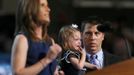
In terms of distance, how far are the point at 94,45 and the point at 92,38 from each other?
0.12 ft

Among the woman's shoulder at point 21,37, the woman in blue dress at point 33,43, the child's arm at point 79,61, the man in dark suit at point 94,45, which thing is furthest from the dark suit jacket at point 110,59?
the woman's shoulder at point 21,37

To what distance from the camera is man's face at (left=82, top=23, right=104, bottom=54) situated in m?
2.69

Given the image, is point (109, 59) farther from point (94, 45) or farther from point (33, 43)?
point (33, 43)

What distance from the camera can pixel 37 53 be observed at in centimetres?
246

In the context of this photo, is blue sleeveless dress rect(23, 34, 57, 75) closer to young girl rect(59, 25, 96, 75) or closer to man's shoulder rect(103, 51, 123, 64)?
young girl rect(59, 25, 96, 75)

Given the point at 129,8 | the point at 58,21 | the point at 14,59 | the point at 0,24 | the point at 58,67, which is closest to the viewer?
the point at 14,59

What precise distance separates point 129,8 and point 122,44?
6583 mm

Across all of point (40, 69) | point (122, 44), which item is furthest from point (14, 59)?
point (122, 44)

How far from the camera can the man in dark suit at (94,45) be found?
105 inches

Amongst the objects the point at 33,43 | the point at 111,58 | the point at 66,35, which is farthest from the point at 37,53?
the point at 111,58

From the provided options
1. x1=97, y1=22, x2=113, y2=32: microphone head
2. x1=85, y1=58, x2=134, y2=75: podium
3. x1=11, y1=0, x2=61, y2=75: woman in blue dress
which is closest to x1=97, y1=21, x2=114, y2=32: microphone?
x1=97, y1=22, x2=113, y2=32: microphone head

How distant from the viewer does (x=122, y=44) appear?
2.96 m

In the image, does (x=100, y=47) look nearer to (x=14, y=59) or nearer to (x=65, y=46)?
(x=65, y=46)

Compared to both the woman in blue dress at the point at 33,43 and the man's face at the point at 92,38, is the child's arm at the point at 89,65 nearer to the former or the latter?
the man's face at the point at 92,38
